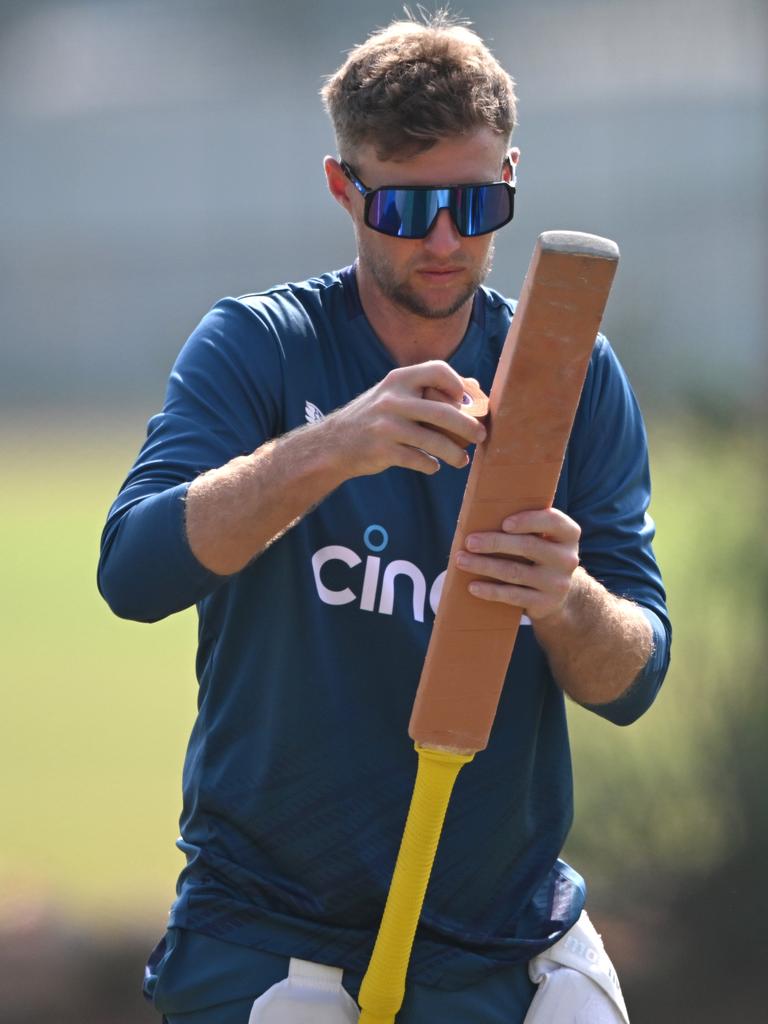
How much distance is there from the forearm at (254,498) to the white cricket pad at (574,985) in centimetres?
83

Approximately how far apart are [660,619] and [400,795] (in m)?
0.49

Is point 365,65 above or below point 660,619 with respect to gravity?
above

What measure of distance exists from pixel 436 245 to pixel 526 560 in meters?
0.57

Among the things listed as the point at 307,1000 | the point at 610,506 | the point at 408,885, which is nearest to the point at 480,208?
the point at 610,506

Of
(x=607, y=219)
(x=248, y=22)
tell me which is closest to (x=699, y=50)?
(x=607, y=219)

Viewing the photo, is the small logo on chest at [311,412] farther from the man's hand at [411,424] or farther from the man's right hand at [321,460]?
the man's hand at [411,424]

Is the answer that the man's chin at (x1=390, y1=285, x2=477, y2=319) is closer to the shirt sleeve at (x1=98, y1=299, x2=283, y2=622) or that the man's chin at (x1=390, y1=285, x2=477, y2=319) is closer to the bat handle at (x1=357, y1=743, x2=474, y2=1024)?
the shirt sleeve at (x1=98, y1=299, x2=283, y2=622)

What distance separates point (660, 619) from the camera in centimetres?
226

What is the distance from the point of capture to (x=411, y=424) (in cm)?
170

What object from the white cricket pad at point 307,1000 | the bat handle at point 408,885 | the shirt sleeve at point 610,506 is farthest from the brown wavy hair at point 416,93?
the white cricket pad at point 307,1000

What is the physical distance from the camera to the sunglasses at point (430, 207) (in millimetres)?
2107

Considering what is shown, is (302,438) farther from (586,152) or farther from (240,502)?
(586,152)

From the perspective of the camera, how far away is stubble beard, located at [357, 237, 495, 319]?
2203mm

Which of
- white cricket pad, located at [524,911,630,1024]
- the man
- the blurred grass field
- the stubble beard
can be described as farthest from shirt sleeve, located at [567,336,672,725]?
the blurred grass field
